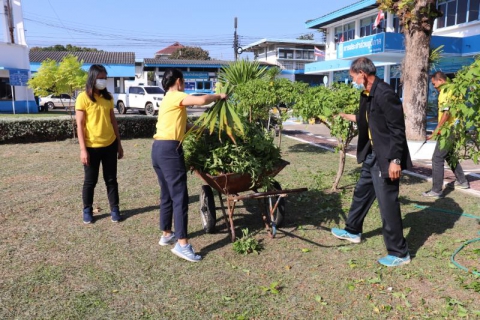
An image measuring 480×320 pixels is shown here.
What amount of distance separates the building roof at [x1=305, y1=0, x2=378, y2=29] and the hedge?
606 inches

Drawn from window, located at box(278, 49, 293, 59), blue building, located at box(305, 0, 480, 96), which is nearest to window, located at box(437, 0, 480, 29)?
blue building, located at box(305, 0, 480, 96)

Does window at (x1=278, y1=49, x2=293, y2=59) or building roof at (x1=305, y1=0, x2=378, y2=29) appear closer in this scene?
building roof at (x1=305, y1=0, x2=378, y2=29)

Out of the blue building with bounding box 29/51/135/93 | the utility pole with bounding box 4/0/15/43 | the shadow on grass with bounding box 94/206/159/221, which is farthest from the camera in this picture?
the blue building with bounding box 29/51/135/93

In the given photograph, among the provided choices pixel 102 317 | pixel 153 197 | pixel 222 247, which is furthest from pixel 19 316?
pixel 153 197

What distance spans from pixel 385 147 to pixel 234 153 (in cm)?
147

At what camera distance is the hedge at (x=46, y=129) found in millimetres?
12609

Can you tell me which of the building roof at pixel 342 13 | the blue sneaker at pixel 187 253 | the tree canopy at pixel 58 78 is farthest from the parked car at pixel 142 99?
the blue sneaker at pixel 187 253

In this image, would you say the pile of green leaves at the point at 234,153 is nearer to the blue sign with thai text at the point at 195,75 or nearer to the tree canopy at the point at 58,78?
the tree canopy at the point at 58,78

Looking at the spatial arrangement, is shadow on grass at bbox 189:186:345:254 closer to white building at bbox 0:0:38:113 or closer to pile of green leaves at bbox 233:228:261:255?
pile of green leaves at bbox 233:228:261:255

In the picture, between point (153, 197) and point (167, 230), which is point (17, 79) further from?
point (167, 230)

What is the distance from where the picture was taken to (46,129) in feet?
43.4

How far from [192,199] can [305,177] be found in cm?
244

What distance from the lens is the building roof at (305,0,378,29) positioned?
24844mm

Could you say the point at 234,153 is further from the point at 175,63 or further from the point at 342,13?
the point at 175,63
